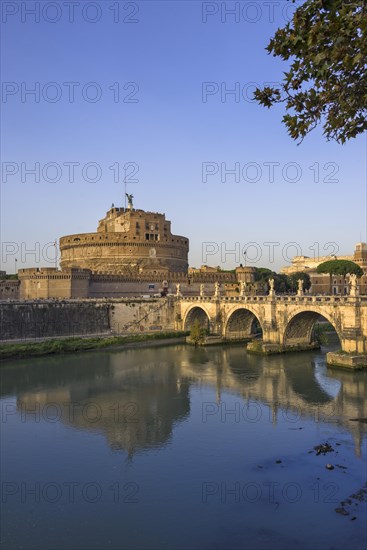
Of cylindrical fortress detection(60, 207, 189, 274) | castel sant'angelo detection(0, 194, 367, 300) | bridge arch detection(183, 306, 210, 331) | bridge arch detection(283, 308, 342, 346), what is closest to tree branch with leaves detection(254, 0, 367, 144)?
Result: bridge arch detection(283, 308, 342, 346)

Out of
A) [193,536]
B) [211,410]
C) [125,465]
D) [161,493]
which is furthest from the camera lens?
[211,410]

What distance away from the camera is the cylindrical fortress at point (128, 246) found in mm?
56562

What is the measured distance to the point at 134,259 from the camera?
5669 cm

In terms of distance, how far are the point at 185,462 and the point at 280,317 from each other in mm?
18148

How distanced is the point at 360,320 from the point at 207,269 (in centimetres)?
4122

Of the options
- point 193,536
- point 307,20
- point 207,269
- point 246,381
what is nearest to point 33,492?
point 193,536

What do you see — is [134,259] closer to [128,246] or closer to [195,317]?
[128,246]

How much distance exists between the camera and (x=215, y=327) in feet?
Answer: 122

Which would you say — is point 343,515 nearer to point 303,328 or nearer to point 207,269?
point 303,328

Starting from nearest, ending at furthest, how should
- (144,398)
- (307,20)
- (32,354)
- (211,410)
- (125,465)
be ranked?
(307,20), (125,465), (211,410), (144,398), (32,354)

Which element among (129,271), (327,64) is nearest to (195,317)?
(129,271)

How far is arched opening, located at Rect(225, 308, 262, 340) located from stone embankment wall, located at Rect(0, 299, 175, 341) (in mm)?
7874

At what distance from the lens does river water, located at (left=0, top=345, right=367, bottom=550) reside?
388 inches

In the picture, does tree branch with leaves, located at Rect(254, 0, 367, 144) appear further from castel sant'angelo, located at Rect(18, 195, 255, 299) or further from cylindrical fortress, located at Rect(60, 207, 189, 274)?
cylindrical fortress, located at Rect(60, 207, 189, 274)
